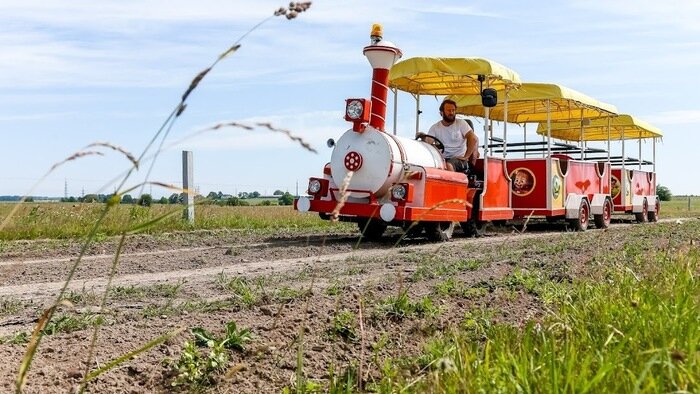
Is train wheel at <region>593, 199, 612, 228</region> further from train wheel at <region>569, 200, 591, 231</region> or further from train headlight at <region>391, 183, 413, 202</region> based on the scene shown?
train headlight at <region>391, 183, 413, 202</region>

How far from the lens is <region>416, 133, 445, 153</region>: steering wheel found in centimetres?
1244

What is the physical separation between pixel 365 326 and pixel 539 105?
12.4 metres

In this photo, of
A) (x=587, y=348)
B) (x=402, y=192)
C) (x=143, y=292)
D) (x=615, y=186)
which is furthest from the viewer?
(x=615, y=186)

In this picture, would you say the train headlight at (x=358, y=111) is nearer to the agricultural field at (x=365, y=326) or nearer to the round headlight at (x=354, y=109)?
the round headlight at (x=354, y=109)

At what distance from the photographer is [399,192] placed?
10828mm

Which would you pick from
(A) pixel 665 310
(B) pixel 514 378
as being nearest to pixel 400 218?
(A) pixel 665 310

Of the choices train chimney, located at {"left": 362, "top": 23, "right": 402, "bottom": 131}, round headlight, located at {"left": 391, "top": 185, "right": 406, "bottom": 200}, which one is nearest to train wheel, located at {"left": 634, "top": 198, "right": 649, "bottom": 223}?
train chimney, located at {"left": 362, "top": 23, "right": 402, "bottom": 131}

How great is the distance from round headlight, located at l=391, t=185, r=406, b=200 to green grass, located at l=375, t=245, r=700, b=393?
5332 mm

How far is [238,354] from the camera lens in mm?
3791

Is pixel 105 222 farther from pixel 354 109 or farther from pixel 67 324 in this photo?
pixel 67 324

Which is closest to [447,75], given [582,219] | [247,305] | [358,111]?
[358,111]

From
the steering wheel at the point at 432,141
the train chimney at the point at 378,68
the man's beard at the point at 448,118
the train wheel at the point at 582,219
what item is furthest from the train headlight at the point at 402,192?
the train wheel at the point at 582,219

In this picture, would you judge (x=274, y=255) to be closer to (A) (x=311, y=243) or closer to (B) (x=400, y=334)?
(A) (x=311, y=243)

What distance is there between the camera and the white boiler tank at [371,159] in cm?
1095
